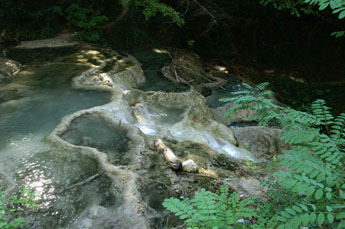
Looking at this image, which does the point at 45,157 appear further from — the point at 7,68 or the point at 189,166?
the point at 7,68

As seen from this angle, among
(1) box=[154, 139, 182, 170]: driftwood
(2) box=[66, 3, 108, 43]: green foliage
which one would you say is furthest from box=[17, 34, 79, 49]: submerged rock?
(1) box=[154, 139, 182, 170]: driftwood

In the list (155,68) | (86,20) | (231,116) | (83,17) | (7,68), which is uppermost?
(83,17)

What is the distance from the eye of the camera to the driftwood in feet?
14.2

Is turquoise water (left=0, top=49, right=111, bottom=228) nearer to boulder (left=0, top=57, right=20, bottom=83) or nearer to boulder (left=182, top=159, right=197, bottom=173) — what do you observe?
boulder (left=0, top=57, right=20, bottom=83)

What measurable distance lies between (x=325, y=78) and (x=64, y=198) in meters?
11.7

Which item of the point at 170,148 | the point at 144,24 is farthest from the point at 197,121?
the point at 144,24

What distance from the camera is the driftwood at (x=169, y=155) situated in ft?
14.2

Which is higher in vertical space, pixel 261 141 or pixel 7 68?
pixel 7 68

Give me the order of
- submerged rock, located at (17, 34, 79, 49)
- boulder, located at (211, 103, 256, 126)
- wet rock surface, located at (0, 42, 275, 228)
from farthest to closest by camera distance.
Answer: submerged rock, located at (17, 34, 79, 49) < boulder, located at (211, 103, 256, 126) < wet rock surface, located at (0, 42, 275, 228)

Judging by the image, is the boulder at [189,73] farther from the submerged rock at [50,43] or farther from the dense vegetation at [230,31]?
the submerged rock at [50,43]

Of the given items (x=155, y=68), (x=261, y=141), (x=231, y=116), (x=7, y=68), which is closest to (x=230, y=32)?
(x=155, y=68)

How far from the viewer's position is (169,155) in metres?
4.51

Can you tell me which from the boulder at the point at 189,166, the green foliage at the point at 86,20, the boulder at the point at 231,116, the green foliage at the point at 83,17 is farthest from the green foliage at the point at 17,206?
the green foliage at the point at 83,17

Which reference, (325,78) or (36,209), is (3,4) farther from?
(325,78)
